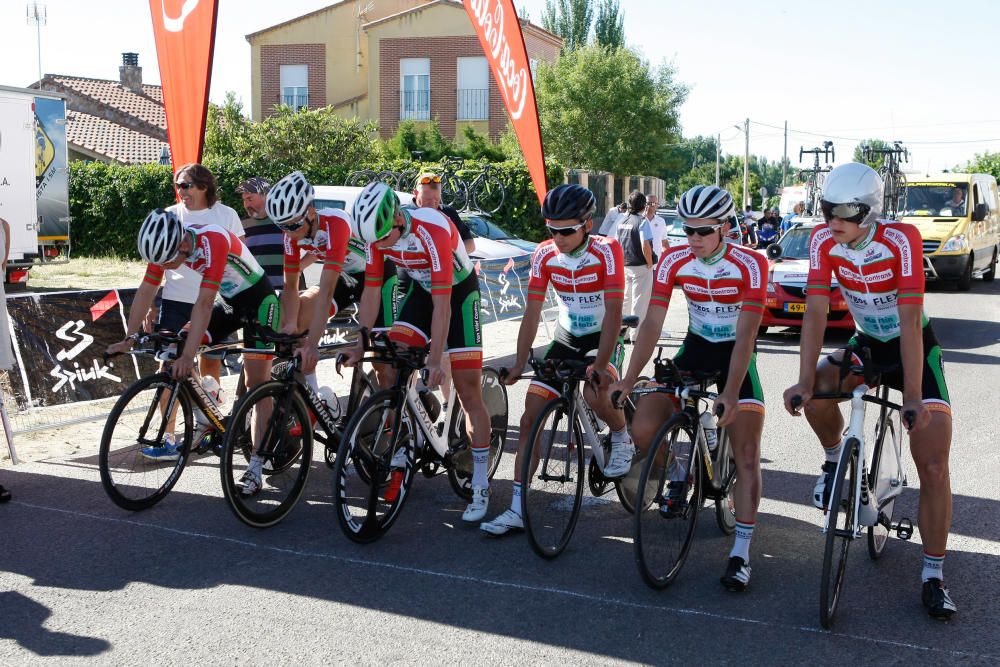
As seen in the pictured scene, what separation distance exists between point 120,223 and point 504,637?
2682cm

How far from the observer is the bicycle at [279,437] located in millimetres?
5578

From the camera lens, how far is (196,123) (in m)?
9.35

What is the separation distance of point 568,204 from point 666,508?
1708mm

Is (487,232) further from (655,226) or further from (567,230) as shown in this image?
(567,230)

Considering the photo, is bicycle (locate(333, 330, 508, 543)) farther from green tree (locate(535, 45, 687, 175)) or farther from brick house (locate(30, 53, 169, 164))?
brick house (locate(30, 53, 169, 164))

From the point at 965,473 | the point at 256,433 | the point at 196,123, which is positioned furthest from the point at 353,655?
the point at 196,123

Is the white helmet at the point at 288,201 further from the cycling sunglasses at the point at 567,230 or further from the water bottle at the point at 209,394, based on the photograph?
the cycling sunglasses at the point at 567,230

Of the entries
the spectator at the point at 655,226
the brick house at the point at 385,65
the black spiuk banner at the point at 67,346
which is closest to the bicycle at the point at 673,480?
the black spiuk banner at the point at 67,346

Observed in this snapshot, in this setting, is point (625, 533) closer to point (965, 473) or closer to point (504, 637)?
point (504, 637)

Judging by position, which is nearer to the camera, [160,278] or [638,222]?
[160,278]

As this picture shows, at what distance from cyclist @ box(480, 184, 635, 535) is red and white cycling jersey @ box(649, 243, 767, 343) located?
14.0 inches

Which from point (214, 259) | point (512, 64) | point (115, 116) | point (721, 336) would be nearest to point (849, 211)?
point (721, 336)

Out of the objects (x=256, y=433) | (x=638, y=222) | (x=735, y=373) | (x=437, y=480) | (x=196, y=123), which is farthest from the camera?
(x=638, y=222)

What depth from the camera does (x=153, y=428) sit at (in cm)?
609
